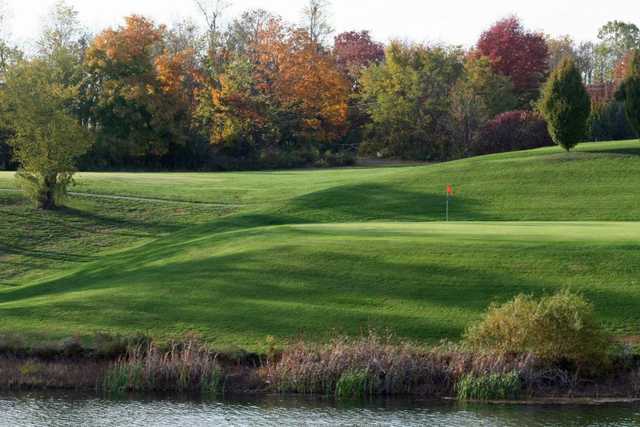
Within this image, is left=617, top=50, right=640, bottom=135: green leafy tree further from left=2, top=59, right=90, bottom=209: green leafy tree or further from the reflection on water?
the reflection on water

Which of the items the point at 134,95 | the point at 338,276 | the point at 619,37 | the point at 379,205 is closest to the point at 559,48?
the point at 619,37

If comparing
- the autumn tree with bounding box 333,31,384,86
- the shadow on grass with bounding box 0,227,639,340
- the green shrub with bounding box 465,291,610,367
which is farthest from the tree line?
the green shrub with bounding box 465,291,610,367

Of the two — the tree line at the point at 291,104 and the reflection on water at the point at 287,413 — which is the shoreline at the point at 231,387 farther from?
the tree line at the point at 291,104

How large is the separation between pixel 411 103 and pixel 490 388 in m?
53.0

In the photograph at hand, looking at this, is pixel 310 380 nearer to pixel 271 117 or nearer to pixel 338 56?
pixel 271 117

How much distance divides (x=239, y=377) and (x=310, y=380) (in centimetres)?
170

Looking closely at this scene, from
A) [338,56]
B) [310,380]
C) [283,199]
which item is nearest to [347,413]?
[310,380]

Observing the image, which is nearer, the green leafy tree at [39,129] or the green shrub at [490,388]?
the green shrub at [490,388]

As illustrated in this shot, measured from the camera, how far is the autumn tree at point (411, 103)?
72.4 meters

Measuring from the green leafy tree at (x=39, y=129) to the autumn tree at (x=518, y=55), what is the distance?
41.9 meters

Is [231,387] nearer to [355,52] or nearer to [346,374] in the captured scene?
[346,374]

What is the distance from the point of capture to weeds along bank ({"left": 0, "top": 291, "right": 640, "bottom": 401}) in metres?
22.2

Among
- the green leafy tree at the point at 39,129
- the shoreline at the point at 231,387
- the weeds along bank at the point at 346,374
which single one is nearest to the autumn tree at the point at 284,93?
the green leafy tree at the point at 39,129

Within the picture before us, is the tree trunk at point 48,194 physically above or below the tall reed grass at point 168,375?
above
